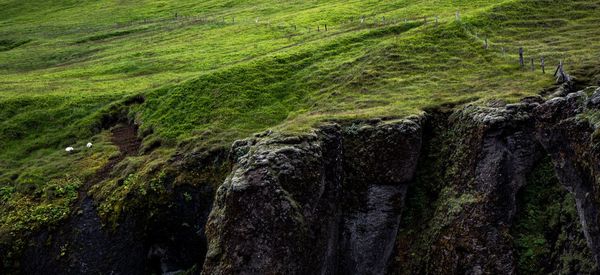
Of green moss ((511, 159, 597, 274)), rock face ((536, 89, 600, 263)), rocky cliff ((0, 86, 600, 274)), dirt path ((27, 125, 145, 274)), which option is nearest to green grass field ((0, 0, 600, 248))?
dirt path ((27, 125, 145, 274))

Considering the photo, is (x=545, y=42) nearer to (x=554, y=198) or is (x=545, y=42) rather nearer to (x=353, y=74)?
(x=353, y=74)

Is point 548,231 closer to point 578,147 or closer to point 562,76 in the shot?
point 578,147

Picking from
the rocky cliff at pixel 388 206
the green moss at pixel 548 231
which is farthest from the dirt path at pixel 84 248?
the green moss at pixel 548 231

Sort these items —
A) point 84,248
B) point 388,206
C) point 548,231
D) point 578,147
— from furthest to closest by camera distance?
point 84,248
point 388,206
point 548,231
point 578,147

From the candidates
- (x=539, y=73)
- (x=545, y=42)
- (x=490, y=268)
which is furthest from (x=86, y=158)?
(x=545, y=42)

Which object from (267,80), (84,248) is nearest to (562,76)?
(267,80)

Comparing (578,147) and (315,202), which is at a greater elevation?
(578,147)

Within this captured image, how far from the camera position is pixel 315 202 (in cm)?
2836

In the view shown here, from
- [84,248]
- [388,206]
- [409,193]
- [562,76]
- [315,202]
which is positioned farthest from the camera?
[84,248]

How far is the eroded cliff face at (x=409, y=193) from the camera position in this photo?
24.8m

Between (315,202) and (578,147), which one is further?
(315,202)

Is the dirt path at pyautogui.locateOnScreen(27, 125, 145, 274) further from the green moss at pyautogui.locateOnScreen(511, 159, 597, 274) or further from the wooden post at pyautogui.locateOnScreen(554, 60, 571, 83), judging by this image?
the wooden post at pyautogui.locateOnScreen(554, 60, 571, 83)

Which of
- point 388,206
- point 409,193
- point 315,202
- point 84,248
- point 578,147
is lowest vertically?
point 84,248

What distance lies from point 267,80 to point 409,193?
2366 cm
